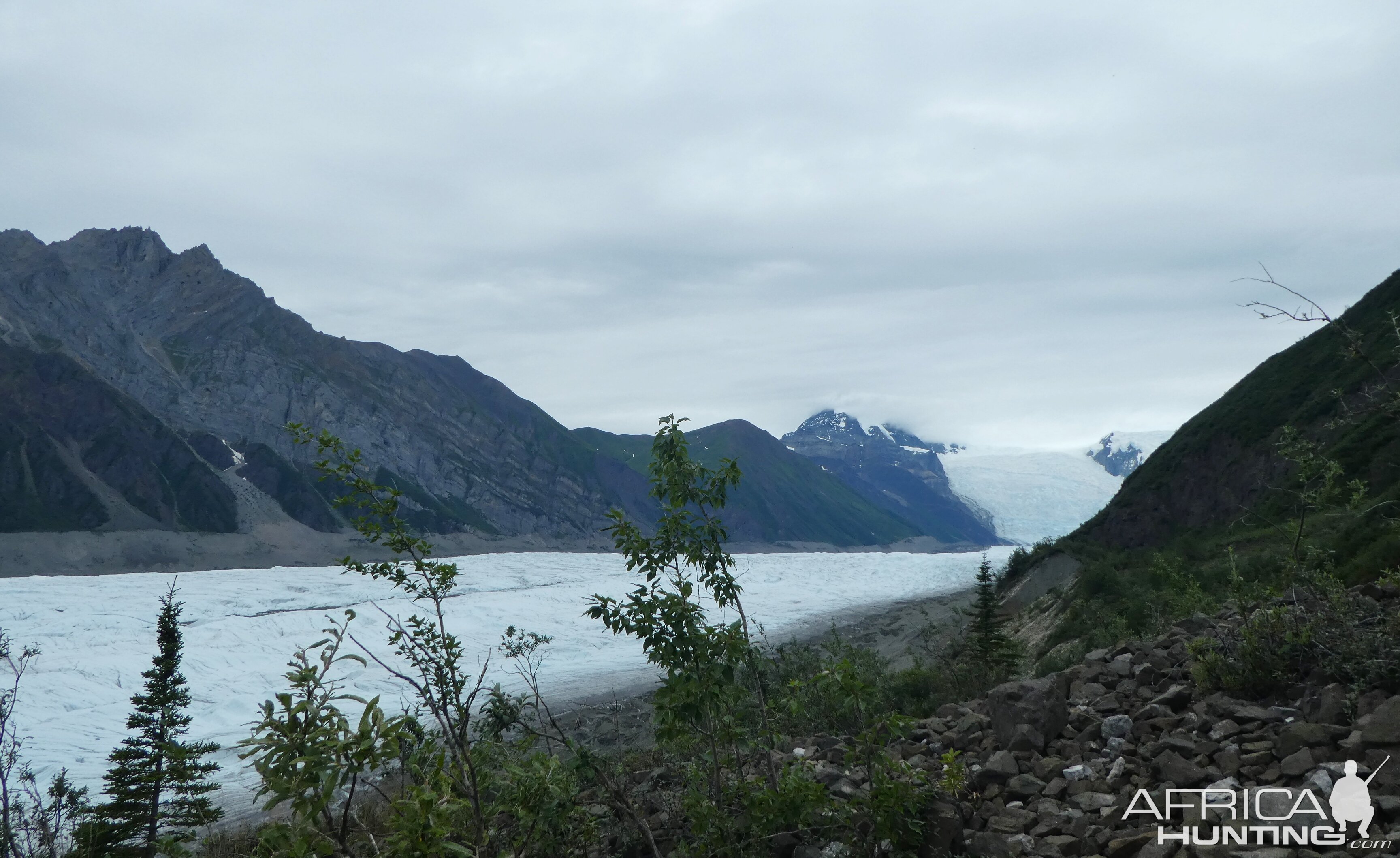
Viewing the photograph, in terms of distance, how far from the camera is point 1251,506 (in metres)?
24.3

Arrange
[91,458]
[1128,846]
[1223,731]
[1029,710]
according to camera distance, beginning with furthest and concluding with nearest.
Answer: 1. [91,458]
2. [1029,710]
3. [1223,731]
4. [1128,846]

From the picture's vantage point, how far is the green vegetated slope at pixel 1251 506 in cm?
1018

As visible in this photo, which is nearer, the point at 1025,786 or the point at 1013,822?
the point at 1013,822

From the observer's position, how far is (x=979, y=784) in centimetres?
641

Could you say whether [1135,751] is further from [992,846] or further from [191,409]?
[191,409]

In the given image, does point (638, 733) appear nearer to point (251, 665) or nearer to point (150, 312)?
point (251, 665)

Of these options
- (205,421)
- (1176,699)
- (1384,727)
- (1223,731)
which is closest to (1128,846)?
(1223,731)

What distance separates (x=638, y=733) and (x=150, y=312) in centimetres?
19159

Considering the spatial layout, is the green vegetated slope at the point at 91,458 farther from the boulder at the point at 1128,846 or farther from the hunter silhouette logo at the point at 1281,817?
the hunter silhouette logo at the point at 1281,817

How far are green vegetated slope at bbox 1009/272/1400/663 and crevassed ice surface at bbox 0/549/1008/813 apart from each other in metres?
7.98

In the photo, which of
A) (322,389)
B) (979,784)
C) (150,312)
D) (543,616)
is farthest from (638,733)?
(150,312)

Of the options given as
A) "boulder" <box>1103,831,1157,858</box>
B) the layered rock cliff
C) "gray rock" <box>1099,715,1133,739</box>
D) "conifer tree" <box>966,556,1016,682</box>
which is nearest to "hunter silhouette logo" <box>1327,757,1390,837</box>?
"boulder" <box>1103,831,1157,858</box>

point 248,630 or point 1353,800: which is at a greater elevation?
point 1353,800

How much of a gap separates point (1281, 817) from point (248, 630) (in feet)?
154
